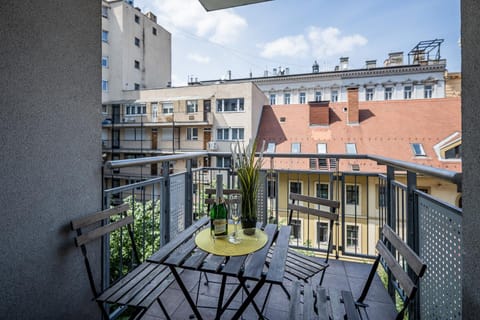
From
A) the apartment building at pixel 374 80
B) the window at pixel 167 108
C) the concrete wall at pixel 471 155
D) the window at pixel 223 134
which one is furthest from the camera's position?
the apartment building at pixel 374 80

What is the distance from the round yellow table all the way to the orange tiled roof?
32.1 feet

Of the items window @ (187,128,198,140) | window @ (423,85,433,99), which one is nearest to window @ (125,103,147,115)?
window @ (187,128,198,140)

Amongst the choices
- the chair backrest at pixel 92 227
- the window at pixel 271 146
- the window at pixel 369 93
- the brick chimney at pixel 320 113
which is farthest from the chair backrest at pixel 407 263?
the window at pixel 369 93

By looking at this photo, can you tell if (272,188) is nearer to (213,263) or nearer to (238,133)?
(213,263)

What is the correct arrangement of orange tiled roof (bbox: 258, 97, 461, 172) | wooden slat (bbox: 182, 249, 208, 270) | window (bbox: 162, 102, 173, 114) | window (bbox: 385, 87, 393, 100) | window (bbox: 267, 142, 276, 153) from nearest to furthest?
wooden slat (bbox: 182, 249, 208, 270) < orange tiled roof (bbox: 258, 97, 461, 172) < window (bbox: 267, 142, 276, 153) < window (bbox: 162, 102, 173, 114) < window (bbox: 385, 87, 393, 100)

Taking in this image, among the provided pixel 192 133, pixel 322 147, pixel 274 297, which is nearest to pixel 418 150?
pixel 322 147

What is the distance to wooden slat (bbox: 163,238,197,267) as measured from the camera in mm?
1258

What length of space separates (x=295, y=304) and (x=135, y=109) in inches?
732

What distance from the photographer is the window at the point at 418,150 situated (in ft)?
37.5

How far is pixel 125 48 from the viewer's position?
17.8 meters

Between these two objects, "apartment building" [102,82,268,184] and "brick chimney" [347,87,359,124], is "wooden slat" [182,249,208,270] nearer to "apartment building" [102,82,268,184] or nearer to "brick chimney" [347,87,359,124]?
"apartment building" [102,82,268,184]

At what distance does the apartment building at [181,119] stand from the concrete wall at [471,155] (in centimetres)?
1349

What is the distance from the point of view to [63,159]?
1422 millimetres

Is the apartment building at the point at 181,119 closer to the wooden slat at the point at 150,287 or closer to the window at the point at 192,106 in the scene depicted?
the window at the point at 192,106
